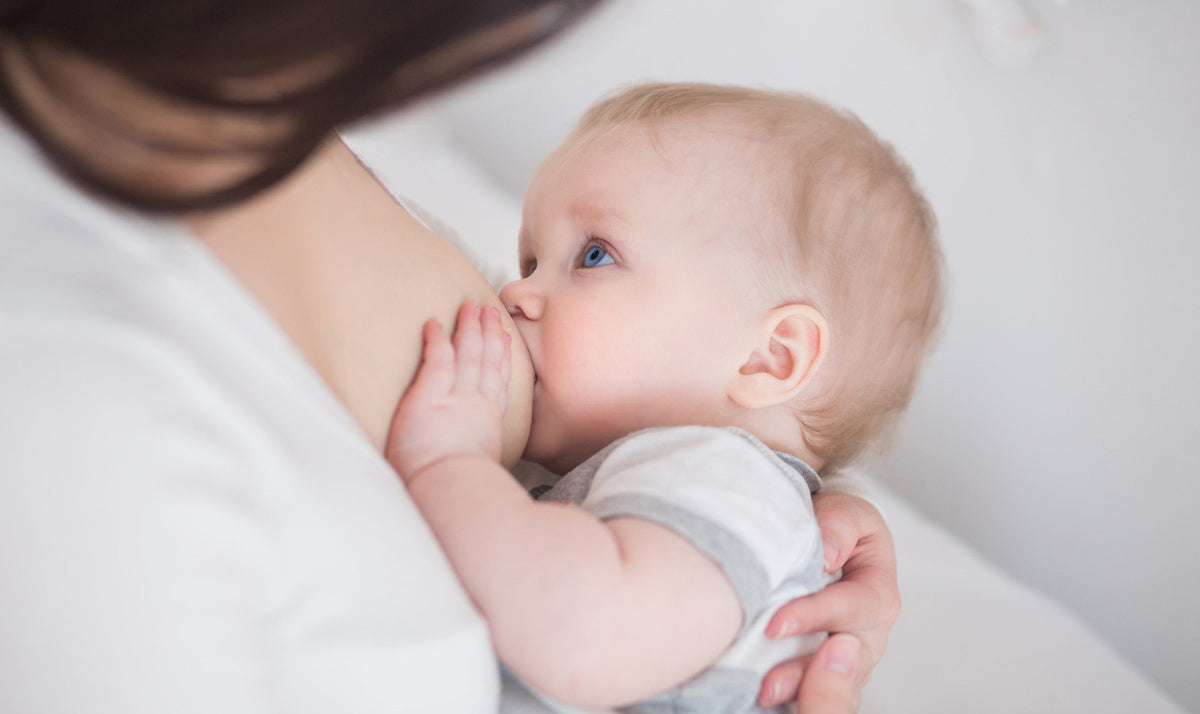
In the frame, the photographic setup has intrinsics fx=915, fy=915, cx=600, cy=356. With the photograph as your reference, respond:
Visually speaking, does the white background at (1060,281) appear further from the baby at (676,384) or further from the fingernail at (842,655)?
the fingernail at (842,655)

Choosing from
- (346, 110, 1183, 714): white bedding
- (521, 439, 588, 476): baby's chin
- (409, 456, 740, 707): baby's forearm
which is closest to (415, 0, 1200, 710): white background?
(346, 110, 1183, 714): white bedding

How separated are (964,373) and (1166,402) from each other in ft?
1.16

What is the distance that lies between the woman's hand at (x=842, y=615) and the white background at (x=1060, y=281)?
0.68 metres

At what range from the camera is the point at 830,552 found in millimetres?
886

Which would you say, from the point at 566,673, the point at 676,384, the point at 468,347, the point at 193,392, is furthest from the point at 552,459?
the point at 193,392

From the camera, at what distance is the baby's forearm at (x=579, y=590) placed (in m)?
0.61

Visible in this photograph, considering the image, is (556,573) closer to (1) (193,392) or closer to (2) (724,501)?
(2) (724,501)

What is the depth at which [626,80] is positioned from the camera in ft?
7.25

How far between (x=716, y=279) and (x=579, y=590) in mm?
400

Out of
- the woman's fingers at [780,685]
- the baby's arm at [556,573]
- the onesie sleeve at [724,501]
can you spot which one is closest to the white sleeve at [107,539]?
the baby's arm at [556,573]

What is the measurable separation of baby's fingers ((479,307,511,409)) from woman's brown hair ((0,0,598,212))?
0.30 m

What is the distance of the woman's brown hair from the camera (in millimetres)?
417

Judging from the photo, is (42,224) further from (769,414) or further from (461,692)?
(769,414)

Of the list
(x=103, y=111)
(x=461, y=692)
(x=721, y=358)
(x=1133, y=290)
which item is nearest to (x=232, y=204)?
(x=103, y=111)
